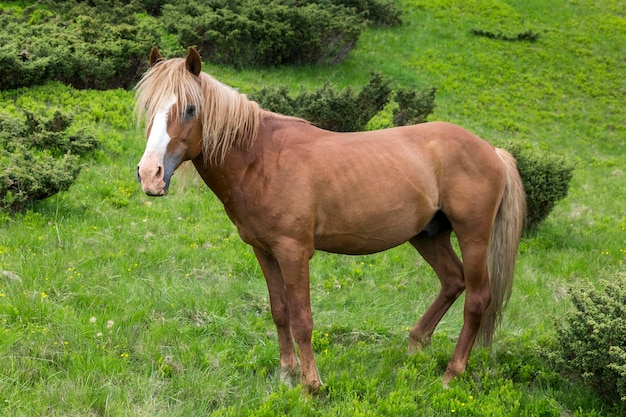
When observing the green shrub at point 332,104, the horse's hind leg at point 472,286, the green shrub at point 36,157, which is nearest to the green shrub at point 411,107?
the green shrub at point 332,104

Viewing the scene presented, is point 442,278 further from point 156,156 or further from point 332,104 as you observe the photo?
point 332,104

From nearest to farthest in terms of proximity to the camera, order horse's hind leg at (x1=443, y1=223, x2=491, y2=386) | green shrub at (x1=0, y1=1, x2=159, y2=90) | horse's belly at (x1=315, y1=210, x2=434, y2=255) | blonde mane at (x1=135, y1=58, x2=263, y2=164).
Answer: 1. blonde mane at (x1=135, y1=58, x2=263, y2=164)
2. horse's belly at (x1=315, y1=210, x2=434, y2=255)
3. horse's hind leg at (x1=443, y1=223, x2=491, y2=386)
4. green shrub at (x1=0, y1=1, x2=159, y2=90)

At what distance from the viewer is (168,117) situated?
11.6ft

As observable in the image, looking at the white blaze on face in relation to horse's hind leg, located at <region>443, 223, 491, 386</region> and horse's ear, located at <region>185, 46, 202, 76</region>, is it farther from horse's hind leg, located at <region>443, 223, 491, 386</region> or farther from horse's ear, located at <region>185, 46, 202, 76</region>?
horse's hind leg, located at <region>443, 223, 491, 386</region>

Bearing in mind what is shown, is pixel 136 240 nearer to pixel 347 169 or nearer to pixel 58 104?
pixel 347 169

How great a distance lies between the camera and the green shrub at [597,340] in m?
3.88

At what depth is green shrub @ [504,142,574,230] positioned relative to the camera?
8.64 metres

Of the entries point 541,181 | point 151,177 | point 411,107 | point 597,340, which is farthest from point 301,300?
point 411,107

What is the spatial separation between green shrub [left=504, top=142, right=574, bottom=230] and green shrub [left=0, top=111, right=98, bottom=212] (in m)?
6.38

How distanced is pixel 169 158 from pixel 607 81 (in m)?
20.4

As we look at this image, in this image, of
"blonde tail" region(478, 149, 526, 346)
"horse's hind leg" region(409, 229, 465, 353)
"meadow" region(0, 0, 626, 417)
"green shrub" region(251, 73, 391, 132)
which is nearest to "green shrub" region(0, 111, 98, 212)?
"meadow" region(0, 0, 626, 417)

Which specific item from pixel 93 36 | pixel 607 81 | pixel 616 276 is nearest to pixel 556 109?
pixel 607 81

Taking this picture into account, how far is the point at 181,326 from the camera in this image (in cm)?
492

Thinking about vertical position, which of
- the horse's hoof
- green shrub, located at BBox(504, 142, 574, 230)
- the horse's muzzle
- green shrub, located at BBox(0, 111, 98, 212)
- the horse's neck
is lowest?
green shrub, located at BBox(504, 142, 574, 230)
